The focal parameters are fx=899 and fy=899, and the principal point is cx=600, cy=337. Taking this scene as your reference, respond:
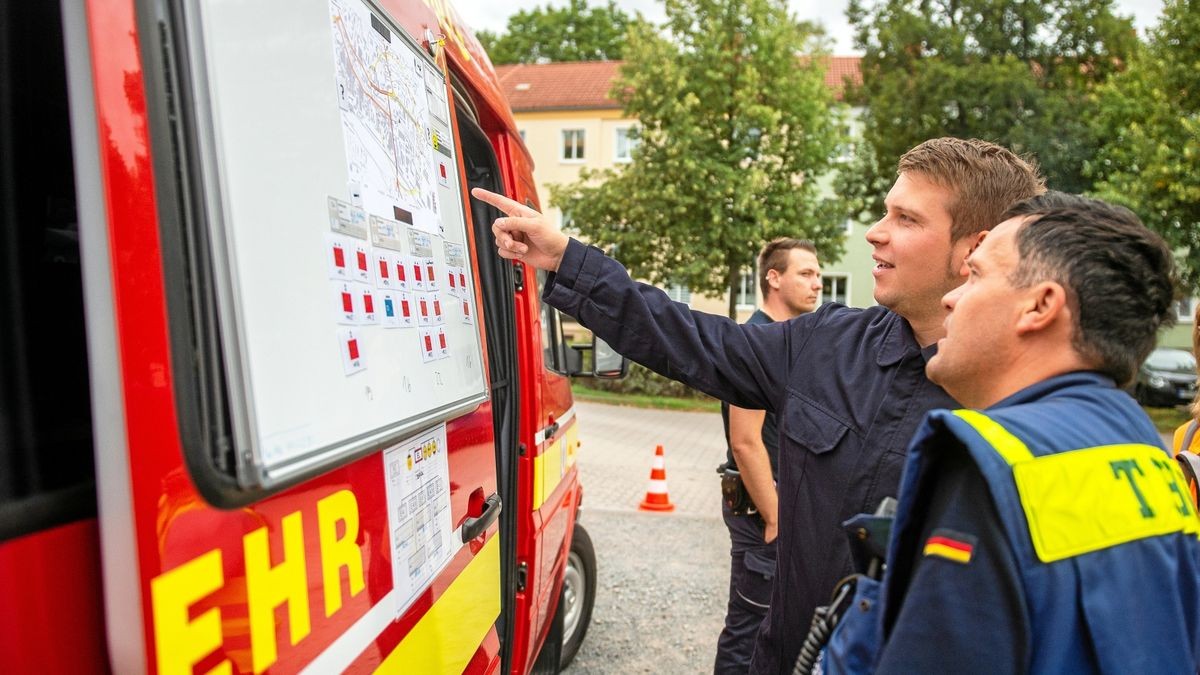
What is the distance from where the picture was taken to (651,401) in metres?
15.9

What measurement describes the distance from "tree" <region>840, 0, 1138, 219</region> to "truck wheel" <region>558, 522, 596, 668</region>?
17.9 m

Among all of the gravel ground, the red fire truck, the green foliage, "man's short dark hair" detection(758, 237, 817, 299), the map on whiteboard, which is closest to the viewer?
the red fire truck

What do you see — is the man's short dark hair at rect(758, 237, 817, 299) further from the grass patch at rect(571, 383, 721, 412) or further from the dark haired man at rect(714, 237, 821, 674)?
the grass patch at rect(571, 383, 721, 412)

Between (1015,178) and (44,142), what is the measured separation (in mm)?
1851

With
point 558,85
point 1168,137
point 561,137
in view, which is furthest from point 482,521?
point 558,85

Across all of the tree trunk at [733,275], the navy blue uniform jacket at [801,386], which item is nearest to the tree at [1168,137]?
the tree trunk at [733,275]

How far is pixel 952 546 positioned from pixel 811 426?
0.89 m

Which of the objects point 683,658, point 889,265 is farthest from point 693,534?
point 889,265

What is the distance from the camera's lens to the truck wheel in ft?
14.1

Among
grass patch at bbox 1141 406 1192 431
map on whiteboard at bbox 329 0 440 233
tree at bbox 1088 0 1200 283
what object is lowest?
grass patch at bbox 1141 406 1192 431

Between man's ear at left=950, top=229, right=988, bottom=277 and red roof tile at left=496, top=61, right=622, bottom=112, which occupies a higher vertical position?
red roof tile at left=496, top=61, right=622, bottom=112

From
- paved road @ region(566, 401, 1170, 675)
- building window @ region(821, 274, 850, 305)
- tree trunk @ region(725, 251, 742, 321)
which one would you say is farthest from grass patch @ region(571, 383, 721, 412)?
building window @ region(821, 274, 850, 305)

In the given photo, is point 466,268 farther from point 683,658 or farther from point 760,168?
point 760,168

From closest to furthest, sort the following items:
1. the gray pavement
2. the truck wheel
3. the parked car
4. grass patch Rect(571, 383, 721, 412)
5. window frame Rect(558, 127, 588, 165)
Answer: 1. the truck wheel
2. the gray pavement
3. grass patch Rect(571, 383, 721, 412)
4. the parked car
5. window frame Rect(558, 127, 588, 165)
